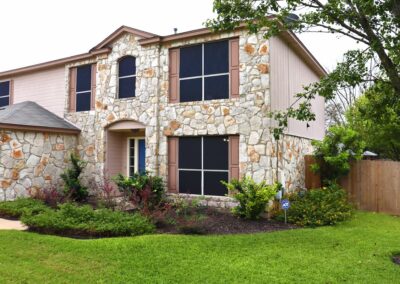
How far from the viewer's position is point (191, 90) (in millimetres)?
10859

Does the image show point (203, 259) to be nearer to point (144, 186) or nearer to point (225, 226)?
point (225, 226)

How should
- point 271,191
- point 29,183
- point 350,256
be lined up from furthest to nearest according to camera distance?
point 29,183 < point 271,191 < point 350,256

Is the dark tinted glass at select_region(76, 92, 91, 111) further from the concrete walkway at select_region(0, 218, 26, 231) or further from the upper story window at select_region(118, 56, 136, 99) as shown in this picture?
the concrete walkway at select_region(0, 218, 26, 231)

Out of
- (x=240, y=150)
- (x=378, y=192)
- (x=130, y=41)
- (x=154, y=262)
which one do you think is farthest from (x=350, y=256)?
(x=130, y=41)

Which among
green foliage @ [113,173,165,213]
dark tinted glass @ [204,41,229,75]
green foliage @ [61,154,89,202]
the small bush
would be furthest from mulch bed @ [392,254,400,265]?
green foliage @ [61,154,89,202]

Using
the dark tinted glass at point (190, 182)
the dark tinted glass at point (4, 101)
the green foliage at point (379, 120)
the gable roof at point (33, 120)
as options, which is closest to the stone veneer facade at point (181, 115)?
the gable roof at point (33, 120)

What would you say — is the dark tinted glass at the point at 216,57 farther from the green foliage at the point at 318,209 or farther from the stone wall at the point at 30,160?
the stone wall at the point at 30,160

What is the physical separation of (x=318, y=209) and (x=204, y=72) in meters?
5.38

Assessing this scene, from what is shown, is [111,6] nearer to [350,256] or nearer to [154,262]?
[154,262]

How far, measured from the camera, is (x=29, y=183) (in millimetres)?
11945

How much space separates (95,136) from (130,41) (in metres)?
3.93

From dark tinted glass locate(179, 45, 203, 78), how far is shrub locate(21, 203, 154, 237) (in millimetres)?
5190

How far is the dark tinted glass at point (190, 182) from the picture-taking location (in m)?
10.5

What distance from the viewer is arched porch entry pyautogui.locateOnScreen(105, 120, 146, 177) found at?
42.1ft
